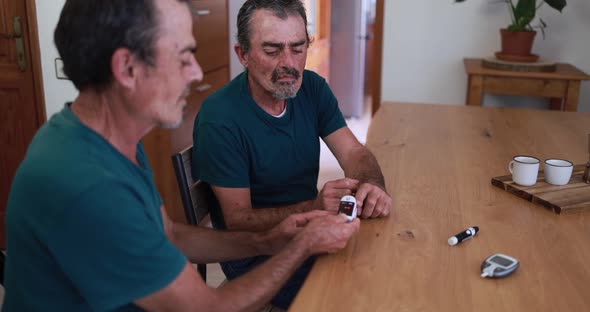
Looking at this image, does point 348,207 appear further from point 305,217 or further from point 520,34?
point 520,34

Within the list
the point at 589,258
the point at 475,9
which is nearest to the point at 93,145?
the point at 589,258

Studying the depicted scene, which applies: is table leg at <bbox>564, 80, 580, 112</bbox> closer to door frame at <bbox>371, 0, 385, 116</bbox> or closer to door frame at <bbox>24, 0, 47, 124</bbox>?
door frame at <bbox>371, 0, 385, 116</bbox>

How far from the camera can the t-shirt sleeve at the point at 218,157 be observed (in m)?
1.55

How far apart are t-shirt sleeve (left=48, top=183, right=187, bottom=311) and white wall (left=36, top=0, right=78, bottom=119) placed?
200 centimetres

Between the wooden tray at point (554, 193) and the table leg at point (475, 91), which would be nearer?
the wooden tray at point (554, 193)

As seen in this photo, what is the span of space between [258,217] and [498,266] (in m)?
0.62

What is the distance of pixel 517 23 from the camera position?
10.6ft

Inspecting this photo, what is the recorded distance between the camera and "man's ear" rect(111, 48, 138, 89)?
0.96 m

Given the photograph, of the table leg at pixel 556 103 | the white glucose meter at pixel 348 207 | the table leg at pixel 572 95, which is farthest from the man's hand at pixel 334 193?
the table leg at pixel 556 103

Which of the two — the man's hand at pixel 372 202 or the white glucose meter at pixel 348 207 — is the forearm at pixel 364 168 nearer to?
the man's hand at pixel 372 202

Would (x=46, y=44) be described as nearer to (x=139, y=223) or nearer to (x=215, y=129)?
(x=215, y=129)

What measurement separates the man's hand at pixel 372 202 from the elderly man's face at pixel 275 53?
427 mm

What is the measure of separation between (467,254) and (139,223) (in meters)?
0.67

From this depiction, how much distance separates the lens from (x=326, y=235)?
119 cm
